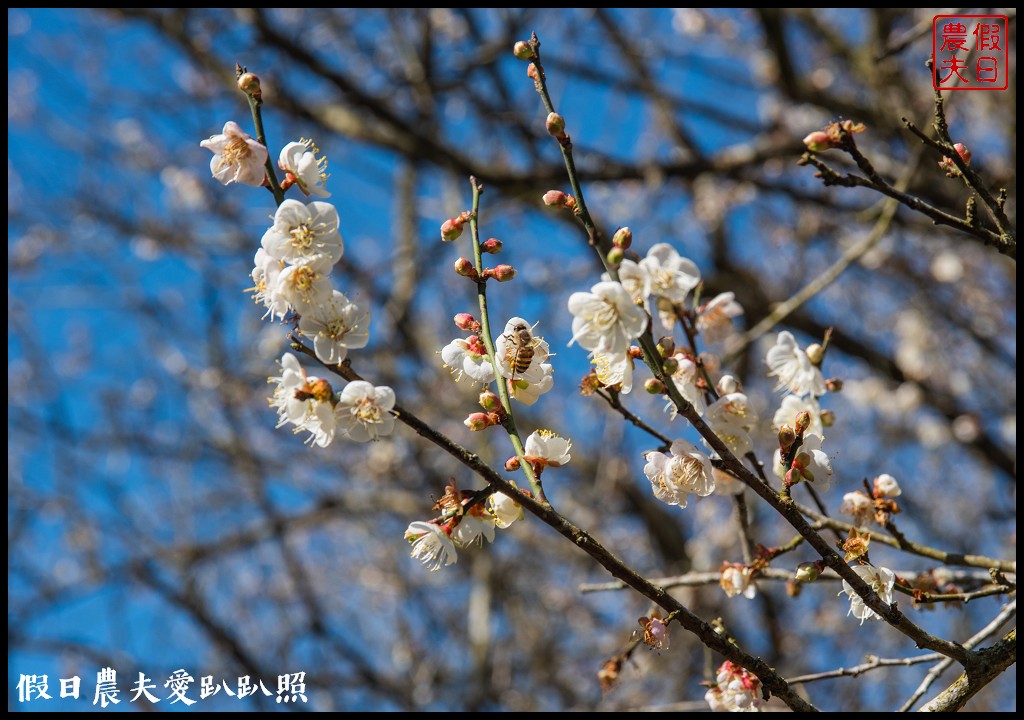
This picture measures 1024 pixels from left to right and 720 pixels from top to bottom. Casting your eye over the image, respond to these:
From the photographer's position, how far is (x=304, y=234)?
1325 mm

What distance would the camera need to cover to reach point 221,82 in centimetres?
507

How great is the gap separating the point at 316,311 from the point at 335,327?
0.04m

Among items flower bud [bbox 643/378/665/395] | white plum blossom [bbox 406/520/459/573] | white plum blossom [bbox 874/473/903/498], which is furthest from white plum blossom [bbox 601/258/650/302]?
white plum blossom [bbox 874/473/903/498]

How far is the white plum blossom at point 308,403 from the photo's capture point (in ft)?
4.41

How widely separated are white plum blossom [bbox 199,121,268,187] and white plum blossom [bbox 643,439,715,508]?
0.85m

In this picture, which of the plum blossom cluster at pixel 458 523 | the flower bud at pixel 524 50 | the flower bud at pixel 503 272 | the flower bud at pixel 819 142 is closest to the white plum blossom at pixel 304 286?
the flower bud at pixel 503 272

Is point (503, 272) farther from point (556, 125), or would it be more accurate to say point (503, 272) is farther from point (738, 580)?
point (738, 580)

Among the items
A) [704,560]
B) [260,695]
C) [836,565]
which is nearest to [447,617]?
[260,695]

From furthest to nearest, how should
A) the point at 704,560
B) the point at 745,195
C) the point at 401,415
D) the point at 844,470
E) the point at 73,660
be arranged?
the point at 844,470, the point at 745,195, the point at 73,660, the point at 704,560, the point at 401,415

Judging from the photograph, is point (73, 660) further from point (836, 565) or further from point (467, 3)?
point (836, 565)

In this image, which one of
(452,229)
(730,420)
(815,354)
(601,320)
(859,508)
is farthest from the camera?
(815,354)

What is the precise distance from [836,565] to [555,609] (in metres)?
6.05

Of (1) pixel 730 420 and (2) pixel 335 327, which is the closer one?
(2) pixel 335 327

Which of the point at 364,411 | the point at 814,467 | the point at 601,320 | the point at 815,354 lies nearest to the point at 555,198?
the point at 601,320
